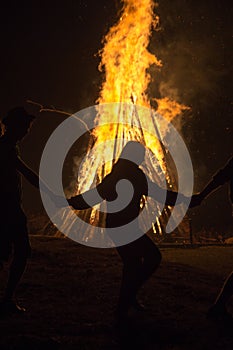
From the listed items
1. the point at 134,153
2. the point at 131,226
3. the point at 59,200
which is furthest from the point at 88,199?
the point at 134,153

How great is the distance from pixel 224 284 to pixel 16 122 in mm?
2930

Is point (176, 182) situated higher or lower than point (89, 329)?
higher

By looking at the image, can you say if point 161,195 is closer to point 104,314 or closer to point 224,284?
point 224,284

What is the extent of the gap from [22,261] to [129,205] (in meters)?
1.33

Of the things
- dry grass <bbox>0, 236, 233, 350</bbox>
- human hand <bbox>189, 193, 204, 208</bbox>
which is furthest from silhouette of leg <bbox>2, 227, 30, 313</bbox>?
human hand <bbox>189, 193, 204, 208</bbox>

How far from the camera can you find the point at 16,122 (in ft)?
14.3

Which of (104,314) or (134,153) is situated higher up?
(134,153)

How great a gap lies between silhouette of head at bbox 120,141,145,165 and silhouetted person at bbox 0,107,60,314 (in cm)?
98

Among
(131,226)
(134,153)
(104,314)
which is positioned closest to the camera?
(131,226)

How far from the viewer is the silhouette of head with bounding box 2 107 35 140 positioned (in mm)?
4344

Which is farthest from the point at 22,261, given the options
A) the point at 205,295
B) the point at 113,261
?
the point at 113,261

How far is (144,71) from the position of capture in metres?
22.7

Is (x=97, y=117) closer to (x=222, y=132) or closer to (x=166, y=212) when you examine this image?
(x=166, y=212)

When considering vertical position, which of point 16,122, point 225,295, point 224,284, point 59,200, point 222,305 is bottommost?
point 222,305
